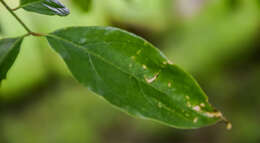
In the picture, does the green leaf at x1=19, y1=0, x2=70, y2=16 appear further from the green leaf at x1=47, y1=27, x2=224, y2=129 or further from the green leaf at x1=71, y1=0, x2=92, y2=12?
the green leaf at x1=71, y1=0, x2=92, y2=12

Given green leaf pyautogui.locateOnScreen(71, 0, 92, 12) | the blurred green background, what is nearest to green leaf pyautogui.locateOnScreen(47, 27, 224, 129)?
green leaf pyautogui.locateOnScreen(71, 0, 92, 12)

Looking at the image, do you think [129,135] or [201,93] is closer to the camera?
[201,93]

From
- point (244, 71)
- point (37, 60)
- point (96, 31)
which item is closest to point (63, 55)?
point (96, 31)

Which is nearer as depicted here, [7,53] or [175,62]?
[7,53]

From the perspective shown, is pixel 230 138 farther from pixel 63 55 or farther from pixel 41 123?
pixel 63 55

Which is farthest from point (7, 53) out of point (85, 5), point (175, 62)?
point (175, 62)

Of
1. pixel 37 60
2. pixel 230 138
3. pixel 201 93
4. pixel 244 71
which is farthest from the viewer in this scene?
pixel 244 71

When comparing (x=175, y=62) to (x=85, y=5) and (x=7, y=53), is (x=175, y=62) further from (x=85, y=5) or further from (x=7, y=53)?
(x=7, y=53)
